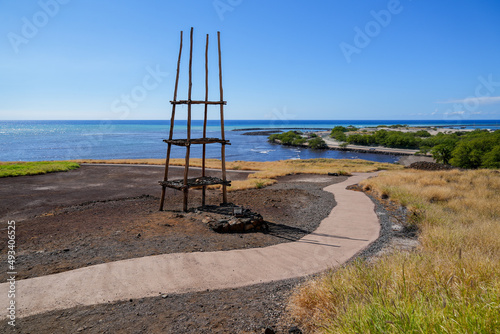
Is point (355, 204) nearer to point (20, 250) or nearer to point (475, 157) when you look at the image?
point (20, 250)

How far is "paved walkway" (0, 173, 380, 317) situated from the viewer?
562 centimetres

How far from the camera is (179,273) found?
6.60 meters

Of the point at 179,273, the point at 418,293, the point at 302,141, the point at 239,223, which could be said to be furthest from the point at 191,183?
the point at 302,141

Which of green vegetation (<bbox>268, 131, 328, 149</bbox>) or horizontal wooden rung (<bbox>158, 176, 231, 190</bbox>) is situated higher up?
horizontal wooden rung (<bbox>158, 176, 231, 190</bbox>)

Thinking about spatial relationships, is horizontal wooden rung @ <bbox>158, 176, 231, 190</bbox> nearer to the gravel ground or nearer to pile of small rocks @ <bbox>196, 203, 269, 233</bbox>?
pile of small rocks @ <bbox>196, 203, 269, 233</bbox>

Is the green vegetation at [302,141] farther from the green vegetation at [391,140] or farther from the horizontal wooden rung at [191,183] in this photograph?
the horizontal wooden rung at [191,183]

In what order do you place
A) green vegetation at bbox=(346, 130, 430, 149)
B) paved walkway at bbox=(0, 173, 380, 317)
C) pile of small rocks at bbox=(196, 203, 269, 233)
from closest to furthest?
1. paved walkway at bbox=(0, 173, 380, 317)
2. pile of small rocks at bbox=(196, 203, 269, 233)
3. green vegetation at bbox=(346, 130, 430, 149)

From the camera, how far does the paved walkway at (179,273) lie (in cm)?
562

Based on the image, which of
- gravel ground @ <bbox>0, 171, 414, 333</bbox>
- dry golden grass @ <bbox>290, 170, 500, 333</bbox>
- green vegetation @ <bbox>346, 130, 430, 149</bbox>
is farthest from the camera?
green vegetation @ <bbox>346, 130, 430, 149</bbox>

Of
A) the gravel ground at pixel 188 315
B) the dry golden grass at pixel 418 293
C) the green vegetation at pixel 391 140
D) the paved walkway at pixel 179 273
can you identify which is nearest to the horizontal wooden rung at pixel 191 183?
the paved walkway at pixel 179 273

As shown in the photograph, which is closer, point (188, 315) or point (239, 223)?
point (188, 315)

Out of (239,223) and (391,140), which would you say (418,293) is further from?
(391,140)

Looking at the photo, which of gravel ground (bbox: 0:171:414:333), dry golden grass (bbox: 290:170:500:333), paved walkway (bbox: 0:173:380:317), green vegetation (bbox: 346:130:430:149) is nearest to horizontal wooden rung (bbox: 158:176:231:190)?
paved walkway (bbox: 0:173:380:317)

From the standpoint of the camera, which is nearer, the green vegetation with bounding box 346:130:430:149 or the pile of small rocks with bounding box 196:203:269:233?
the pile of small rocks with bounding box 196:203:269:233
